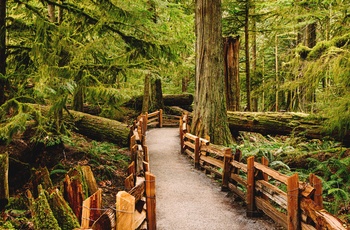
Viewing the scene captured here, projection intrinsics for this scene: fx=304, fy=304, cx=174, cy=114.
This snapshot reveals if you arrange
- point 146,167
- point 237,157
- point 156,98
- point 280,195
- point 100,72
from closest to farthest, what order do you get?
point 280,195 → point 146,167 → point 237,157 → point 100,72 → point 156,98

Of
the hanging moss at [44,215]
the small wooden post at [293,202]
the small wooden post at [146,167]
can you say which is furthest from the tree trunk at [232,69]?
the hanging moss at [44,215]

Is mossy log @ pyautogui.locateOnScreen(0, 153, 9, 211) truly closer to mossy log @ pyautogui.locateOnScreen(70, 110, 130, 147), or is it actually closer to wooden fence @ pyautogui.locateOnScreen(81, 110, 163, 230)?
wooden fence @ pyautogui.locateOnScreen(81, 110, 163, 230)

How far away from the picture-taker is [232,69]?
16250mm

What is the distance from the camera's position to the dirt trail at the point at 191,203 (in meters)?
6.09

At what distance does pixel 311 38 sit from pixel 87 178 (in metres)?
17.3

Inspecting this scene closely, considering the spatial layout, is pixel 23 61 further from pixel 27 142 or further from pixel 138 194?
pixel 138 194

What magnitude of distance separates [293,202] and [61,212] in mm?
3469

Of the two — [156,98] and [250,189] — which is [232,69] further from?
[250,189]

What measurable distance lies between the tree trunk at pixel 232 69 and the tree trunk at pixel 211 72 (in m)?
4.33

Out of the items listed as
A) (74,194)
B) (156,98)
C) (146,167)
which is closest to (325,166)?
(146,167)

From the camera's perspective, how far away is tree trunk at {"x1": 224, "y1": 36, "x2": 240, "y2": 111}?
16.1 metres

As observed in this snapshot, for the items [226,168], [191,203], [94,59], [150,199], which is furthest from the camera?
[94,59]

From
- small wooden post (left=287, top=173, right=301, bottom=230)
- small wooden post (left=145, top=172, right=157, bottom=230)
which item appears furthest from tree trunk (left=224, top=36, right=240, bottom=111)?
small wooden post (left=145, top=172, right=157, bottom=230)

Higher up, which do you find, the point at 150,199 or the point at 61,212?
the point at 61,212
